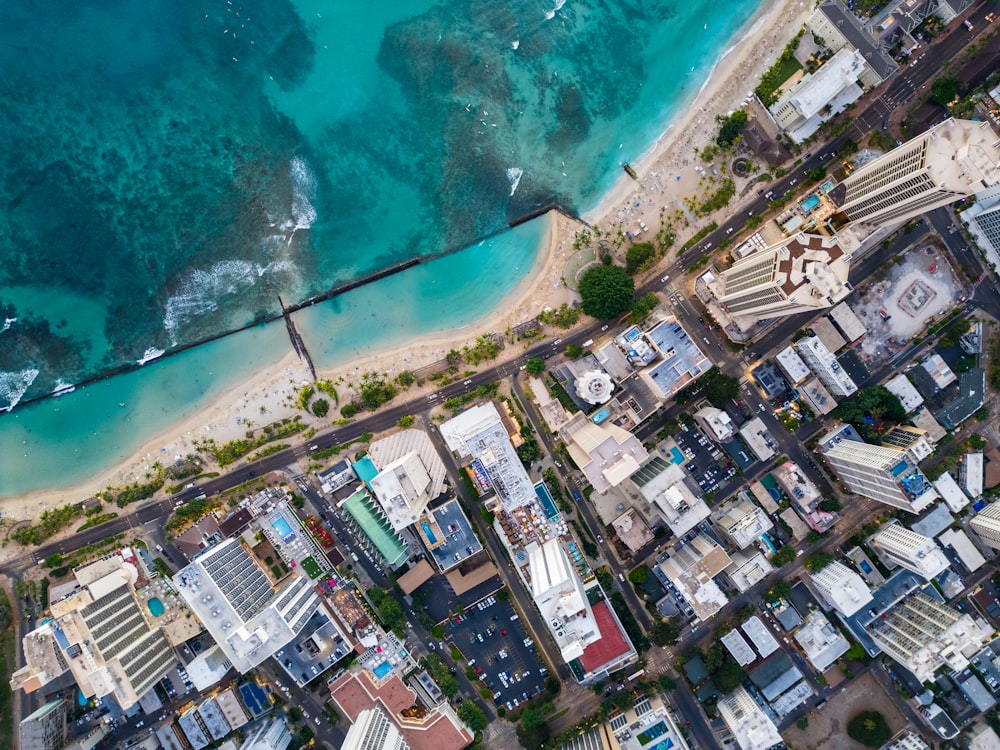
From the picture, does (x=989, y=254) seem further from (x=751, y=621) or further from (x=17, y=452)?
(x=17, y=452)

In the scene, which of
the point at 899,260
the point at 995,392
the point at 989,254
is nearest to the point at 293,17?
the point at 899,260

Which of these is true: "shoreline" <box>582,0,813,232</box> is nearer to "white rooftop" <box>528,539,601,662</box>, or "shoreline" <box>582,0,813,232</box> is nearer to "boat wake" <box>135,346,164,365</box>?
"white rooftop" <box>528,539,601,662</box>

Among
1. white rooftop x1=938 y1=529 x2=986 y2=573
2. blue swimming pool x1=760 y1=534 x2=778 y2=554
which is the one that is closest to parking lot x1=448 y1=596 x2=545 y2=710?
blue swimming pool x1=760 y1=534 x2=778 y2=554

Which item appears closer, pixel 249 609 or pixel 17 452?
pixel 249 609

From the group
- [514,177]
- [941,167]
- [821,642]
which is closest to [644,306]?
[514,177]

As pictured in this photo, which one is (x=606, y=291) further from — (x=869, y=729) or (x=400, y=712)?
(x=869, y=729)

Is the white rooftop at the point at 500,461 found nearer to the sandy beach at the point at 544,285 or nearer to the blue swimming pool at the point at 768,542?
the sandy beach at the point at 544,285

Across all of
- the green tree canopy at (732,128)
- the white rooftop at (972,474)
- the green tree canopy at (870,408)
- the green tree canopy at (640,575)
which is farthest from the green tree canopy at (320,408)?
the white rooftop at (972,474)
